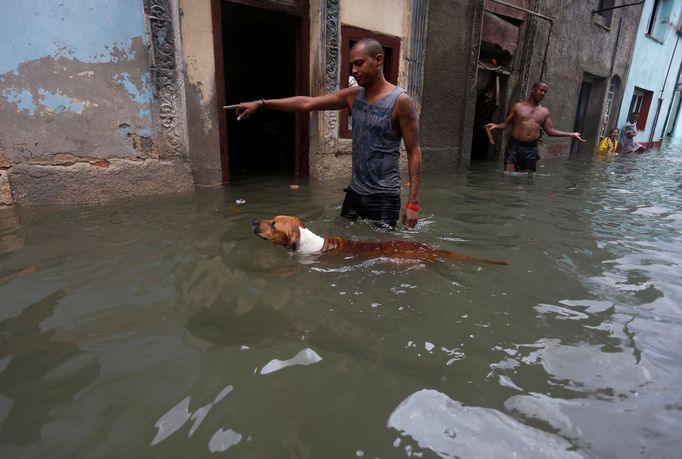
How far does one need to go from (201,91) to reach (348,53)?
2.66 meters

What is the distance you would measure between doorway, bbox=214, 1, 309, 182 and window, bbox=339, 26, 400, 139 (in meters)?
0.65

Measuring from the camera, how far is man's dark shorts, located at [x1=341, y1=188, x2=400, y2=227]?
3.59m

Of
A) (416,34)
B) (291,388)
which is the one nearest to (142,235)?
(291,388)

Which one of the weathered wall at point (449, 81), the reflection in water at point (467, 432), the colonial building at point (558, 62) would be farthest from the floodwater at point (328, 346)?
the colonial building at point (558, 62)

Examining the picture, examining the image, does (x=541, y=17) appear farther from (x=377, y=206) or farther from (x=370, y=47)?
(x=377, y=206)

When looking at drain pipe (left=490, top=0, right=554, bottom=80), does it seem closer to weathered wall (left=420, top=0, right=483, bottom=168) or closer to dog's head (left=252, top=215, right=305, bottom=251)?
weathered wall (left=420, top=0, right=483, bottom=168)

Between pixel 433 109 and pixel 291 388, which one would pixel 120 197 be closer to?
pixel 291 388

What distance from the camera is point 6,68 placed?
13.4ft

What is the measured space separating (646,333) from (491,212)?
3.06 meters

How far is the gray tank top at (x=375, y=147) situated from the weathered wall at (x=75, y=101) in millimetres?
3058

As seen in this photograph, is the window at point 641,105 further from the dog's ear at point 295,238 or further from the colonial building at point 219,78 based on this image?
the dog's ear at point 295,238

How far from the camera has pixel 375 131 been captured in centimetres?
336

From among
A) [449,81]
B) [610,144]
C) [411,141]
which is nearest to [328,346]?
[411,141]

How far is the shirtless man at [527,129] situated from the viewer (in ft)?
25.4
